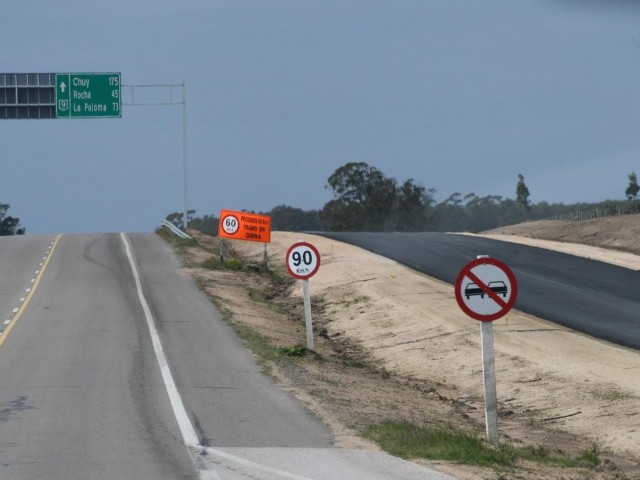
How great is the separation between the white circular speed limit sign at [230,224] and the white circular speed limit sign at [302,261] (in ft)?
49.9

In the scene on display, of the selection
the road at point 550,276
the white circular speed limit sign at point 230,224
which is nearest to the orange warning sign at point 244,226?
the white circular speed limit sign at point 230,224

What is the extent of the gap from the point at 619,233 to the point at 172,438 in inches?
1584

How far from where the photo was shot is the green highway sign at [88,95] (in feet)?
192

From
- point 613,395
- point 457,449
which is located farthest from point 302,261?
point 457,449

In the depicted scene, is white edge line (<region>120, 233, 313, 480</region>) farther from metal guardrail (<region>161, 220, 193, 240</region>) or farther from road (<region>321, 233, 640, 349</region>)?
metal guardrail (<region>161, 220, 193, 240</region>)

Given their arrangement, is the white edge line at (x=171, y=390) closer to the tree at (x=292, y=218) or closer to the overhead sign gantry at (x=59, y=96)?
the overhead sign gantry at (x=59, y=96)

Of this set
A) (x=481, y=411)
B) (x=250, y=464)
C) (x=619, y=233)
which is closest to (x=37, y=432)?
(x=250, y=464)

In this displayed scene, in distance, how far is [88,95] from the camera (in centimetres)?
5878

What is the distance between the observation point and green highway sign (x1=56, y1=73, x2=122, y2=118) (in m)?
58.5

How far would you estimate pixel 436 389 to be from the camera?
2088 cm

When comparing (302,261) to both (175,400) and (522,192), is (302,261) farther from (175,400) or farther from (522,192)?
(522,192)

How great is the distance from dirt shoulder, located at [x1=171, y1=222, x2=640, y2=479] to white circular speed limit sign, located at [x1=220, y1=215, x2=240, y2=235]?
209 cm

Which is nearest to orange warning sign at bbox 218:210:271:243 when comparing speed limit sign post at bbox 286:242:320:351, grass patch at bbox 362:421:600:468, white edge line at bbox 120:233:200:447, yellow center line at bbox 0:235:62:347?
white edge line at bbox 120:233:200:447

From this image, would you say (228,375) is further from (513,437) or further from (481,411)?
(513,437)
